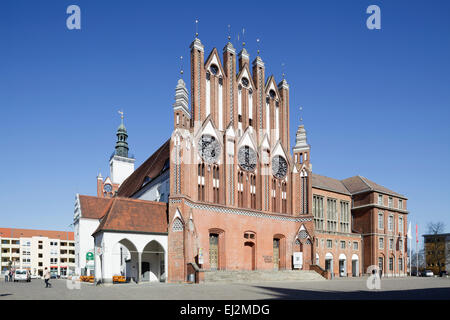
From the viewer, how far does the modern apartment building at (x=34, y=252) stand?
11375cm

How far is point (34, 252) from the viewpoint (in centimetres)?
11575

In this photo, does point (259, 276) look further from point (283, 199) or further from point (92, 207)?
point (92, 207)

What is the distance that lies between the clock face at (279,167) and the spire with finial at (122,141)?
161 feet

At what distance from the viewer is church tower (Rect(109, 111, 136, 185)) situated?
3383 inches

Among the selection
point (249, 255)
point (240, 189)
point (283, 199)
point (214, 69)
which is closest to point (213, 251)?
point (249, 255)

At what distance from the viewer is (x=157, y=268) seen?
41.1 metres

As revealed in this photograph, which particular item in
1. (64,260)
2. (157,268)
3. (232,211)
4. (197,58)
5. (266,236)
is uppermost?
(197,58)

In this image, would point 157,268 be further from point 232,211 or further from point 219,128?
point 219,128

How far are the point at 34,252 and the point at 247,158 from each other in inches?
3733

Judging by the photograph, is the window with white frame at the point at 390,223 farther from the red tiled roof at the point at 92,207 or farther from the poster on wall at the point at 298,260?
the red tiled roof at the point at 92,207

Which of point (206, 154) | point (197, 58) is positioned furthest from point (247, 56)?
point (206, 154)

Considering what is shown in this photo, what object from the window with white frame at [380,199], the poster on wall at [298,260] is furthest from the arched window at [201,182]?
the window with white frame at [380,199]

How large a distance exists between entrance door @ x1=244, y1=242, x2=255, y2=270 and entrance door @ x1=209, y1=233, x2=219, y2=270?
376 centimetres

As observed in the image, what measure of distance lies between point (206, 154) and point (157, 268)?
41.1 feet
